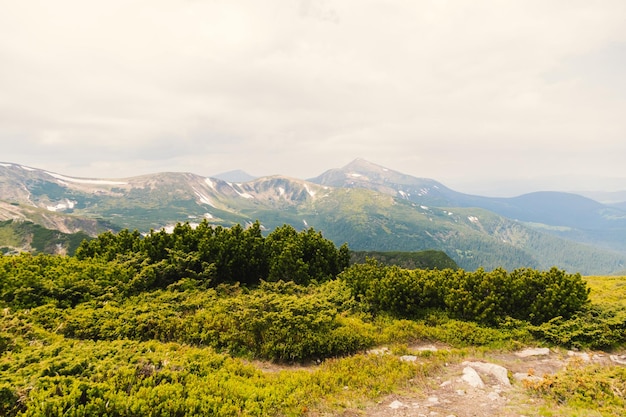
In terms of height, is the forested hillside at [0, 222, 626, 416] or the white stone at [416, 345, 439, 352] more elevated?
the forested hillside at [0, 222, 626, 416]

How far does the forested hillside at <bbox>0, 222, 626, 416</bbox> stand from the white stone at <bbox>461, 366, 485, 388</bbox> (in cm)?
112

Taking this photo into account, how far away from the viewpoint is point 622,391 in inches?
347

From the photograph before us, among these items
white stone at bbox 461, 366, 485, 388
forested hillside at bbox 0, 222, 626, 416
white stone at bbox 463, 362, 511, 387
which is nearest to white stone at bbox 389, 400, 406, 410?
forested hillside at bbox 0, 222, 626, 416

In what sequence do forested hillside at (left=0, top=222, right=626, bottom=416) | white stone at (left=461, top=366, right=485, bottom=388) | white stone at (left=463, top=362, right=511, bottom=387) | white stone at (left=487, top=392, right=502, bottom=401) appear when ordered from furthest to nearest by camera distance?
white stone at (left=463, top=362, right=511, bottom=387) → white stone at (left=461, top=366, right=485, bottom=388) → white stone at (left=487, top=392, right=502, bottom=401) → forested hillside at (left=0, top=222, right=626, bottom=416)

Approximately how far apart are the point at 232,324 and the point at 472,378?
9.52 meters

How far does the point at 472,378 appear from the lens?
34.3 ft

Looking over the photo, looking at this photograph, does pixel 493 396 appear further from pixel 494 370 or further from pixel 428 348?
pixel 428 348

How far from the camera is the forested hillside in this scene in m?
8.05

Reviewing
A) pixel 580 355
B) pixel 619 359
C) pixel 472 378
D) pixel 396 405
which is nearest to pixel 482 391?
pixel 472 378

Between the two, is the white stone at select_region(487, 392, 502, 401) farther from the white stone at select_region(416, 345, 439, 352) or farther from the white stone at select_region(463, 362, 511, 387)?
the white stone at select_region(416, 345, 439, 352)

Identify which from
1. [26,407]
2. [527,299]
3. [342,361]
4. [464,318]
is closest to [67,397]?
[26,407]

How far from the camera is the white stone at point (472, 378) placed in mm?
10141

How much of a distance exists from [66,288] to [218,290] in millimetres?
7920

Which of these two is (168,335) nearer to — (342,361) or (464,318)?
(342,361)
